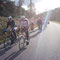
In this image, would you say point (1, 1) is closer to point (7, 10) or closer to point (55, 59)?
point (7, 10)

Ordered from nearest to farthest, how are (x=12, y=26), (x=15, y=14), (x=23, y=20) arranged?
(x=23, y=20) → (x=12, y=26) → (x=15, y=14)

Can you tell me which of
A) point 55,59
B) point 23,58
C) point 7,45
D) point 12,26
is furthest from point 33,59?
point 12,26

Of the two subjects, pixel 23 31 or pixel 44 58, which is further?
pixel 23 31

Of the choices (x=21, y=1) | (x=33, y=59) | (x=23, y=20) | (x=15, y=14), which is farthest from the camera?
(x=21, y=1)

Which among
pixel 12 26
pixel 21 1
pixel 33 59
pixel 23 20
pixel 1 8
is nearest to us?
pixel 33 59

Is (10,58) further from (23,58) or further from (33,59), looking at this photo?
(33,59)

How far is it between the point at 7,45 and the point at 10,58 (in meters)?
2.60

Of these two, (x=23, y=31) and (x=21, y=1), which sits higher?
(x=21, y=1)

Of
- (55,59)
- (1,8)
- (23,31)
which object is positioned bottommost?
(55,59)

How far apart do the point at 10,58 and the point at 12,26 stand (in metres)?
3.50

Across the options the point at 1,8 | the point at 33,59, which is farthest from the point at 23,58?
the point at 1,8

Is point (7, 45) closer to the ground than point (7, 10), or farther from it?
closer to the ground

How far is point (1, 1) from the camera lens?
30.5 metres

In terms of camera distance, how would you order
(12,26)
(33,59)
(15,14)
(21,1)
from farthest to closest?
1. (21,1)
2. (15,14)
3. (12,26)
4. (33,59)
